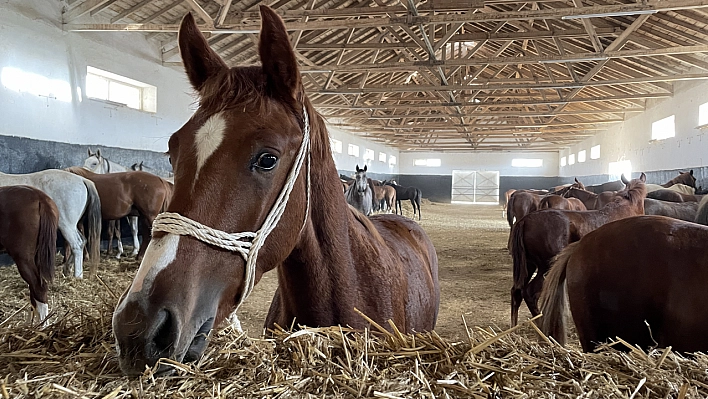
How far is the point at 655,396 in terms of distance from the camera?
0.97 m

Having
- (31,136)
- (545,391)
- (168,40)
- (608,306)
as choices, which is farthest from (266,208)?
(168,40)

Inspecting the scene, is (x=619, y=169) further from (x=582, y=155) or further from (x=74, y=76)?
(x=74, y=76)

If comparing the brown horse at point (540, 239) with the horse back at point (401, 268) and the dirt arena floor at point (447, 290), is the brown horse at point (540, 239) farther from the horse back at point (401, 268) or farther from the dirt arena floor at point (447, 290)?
the horse back at point (401, 268)

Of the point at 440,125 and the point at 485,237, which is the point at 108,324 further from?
the point at 440,125

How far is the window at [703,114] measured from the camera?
11.1m

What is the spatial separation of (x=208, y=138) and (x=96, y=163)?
8.76 meters

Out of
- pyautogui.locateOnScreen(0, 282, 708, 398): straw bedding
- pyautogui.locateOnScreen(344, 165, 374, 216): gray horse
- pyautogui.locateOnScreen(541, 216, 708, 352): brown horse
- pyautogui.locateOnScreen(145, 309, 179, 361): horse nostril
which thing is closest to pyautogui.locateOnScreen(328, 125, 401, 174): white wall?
pyautogui.locateOnScreen(344, 165, 374, 216): gray horse

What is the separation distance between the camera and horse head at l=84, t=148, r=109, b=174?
27.8 feet

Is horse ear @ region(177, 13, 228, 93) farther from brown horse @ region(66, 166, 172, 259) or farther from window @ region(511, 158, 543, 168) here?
window @ region(511, 158, 543, 168)

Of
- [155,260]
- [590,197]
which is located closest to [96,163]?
[155,260]

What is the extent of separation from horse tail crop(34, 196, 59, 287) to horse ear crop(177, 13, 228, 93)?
13.9 ft

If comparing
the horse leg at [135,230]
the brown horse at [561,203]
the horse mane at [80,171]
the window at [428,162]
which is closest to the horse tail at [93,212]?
the horse mane at [80,171]

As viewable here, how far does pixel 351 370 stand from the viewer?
1.01 meters

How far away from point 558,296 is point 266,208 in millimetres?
2375
